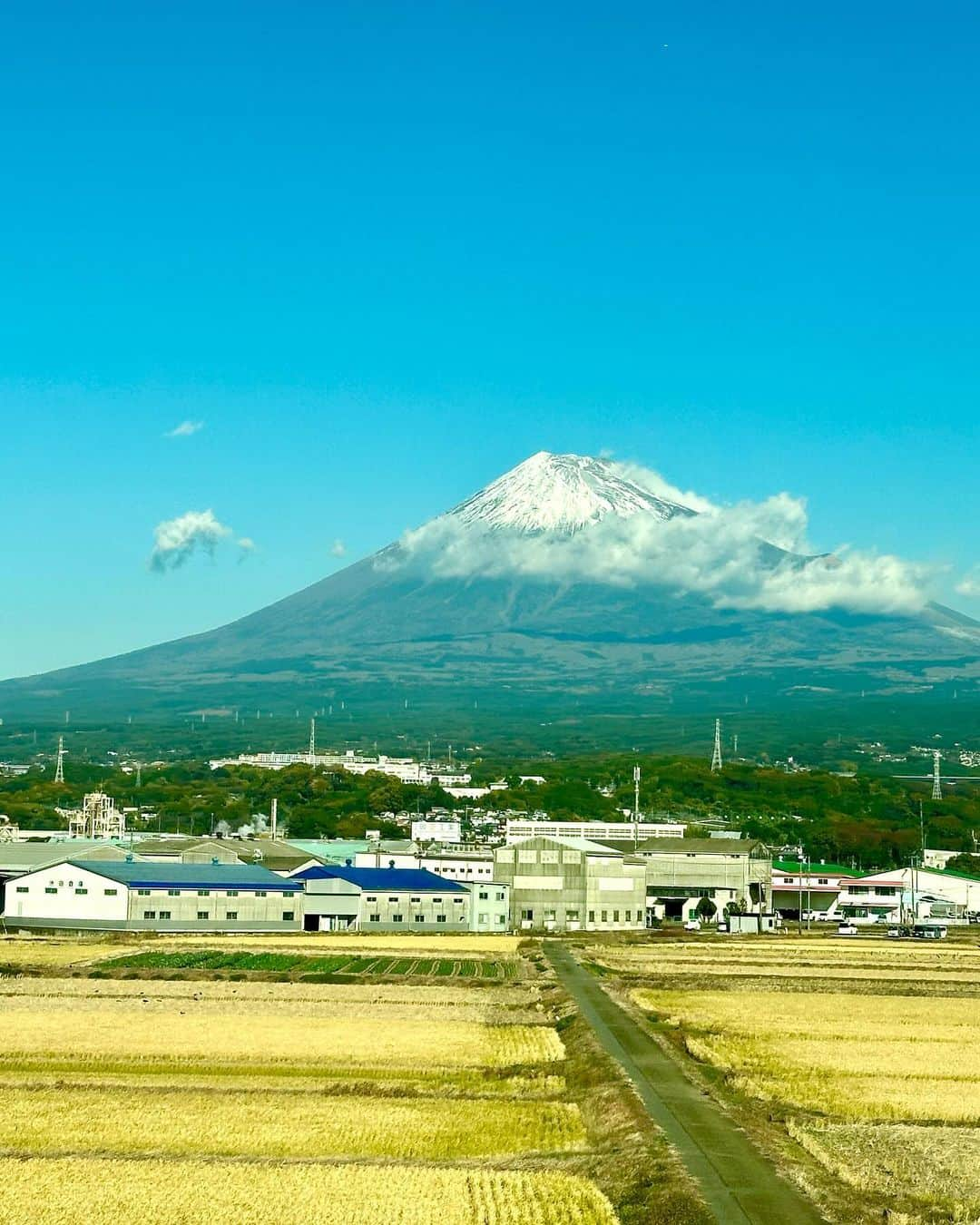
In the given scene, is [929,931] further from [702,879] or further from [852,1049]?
[852,1049]

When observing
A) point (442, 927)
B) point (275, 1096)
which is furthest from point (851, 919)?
point (275, 1096)

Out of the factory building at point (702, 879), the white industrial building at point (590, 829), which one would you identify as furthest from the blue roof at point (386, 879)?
the white industrial building at point (590, 829)

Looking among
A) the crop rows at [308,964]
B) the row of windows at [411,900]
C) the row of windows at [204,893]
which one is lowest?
the crop rows at [308,964]

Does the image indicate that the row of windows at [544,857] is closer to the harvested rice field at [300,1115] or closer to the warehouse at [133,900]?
the warehouse at [133,900]

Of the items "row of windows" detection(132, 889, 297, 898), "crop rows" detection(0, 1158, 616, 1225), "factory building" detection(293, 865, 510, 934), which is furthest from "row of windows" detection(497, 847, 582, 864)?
"crop rows" detection(0, 1158, 616, 1225)

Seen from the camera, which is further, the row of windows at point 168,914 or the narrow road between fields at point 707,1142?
the row of windows at point 168,914

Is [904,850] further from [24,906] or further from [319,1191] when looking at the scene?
[319,1191]
